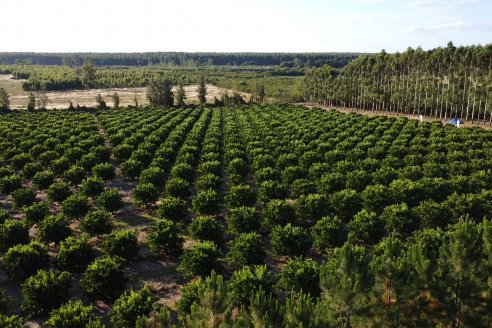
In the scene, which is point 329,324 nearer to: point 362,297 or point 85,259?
point 362,297

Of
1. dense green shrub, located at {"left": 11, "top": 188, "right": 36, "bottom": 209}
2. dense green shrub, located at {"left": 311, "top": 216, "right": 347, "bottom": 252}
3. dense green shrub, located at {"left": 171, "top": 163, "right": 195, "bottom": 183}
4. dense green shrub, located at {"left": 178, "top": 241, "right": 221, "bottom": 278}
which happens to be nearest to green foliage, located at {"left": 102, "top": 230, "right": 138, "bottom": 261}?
dense green shrub, located at {"left": 178, "top": 241, "right": 221, "bottom": 278}

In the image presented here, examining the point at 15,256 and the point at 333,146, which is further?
the point at 333,146

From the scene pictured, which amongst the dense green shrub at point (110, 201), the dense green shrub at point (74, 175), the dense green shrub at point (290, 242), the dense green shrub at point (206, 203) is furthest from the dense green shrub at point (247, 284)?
the dense green shrub at point (74, 175)

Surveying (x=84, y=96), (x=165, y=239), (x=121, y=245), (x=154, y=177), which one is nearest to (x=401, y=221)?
(x=165, y=239)

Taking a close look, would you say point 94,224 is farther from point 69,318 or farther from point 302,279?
point 302,279

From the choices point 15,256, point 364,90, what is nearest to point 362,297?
point 15,256

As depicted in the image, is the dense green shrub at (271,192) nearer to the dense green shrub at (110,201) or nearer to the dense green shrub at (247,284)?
the dense green shrub at (110,201)

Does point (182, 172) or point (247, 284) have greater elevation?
point (182, 172)

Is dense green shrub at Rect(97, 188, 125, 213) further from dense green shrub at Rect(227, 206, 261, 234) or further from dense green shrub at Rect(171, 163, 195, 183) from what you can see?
dense green shrub at Rect(227, 206, 261, 234)
